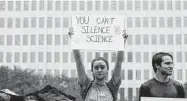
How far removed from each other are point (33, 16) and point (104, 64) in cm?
5944

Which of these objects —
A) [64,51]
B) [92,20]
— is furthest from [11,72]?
[92,20]

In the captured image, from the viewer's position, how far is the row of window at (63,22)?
64.2m

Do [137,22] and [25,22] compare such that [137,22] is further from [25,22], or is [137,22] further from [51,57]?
[25,22]

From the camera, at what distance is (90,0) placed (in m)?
64.3

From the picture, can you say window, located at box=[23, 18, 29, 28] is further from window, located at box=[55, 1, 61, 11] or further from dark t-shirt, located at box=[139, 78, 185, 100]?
dark t-shirt, located at box=[139, 78, 185, 100]

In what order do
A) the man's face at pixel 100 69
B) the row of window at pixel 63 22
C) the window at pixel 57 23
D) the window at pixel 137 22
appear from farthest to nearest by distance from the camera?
1. the window at pixel 57 23
2. the window at pixel 137 22
3. the row of window at pixel 63 22
4. the man's face at pixel 100 69

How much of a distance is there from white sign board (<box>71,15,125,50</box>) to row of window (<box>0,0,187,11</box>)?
5771 centimetres

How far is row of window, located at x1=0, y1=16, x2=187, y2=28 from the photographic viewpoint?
64188 millimetres

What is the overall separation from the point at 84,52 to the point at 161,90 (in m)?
57.7

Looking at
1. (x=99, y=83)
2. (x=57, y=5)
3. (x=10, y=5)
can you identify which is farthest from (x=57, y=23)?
(x=99, y=83)

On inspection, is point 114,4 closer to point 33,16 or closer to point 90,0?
point 90,0

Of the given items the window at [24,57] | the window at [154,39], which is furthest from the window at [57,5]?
the window at [154,39]

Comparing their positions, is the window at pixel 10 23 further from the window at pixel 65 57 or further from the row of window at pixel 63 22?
the window at pixel 65 57

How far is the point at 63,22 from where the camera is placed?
64.9 m
